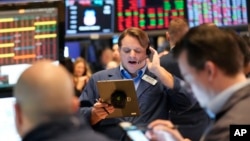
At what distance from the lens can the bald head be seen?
6.48 feet

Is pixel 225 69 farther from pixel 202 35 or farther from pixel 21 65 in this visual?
pixel 21 65

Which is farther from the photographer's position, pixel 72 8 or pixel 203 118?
pixel 72 8

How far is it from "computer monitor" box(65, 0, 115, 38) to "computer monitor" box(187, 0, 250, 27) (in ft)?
3.71

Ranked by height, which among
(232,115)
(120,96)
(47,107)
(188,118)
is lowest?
(188,118)

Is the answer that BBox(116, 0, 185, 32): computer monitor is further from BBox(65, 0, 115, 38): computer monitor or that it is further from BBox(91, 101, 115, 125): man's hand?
BBox(91, 101, 115, 125): man's hand

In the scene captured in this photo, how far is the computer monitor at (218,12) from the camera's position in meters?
7.97

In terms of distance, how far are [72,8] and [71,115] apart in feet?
18.8

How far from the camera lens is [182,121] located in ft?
13.8

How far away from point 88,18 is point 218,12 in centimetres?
182

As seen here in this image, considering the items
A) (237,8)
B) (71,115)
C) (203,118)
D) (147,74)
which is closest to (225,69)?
(71,115)

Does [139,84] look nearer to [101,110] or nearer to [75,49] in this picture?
[101,110]

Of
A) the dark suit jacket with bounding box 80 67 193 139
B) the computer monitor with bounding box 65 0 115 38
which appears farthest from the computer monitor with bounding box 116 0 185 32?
the dark suit jacket with bounding box 80 67 193 139

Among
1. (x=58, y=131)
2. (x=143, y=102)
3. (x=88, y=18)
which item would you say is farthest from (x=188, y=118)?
(x=88, y=18)

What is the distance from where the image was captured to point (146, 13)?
7.79 meters
